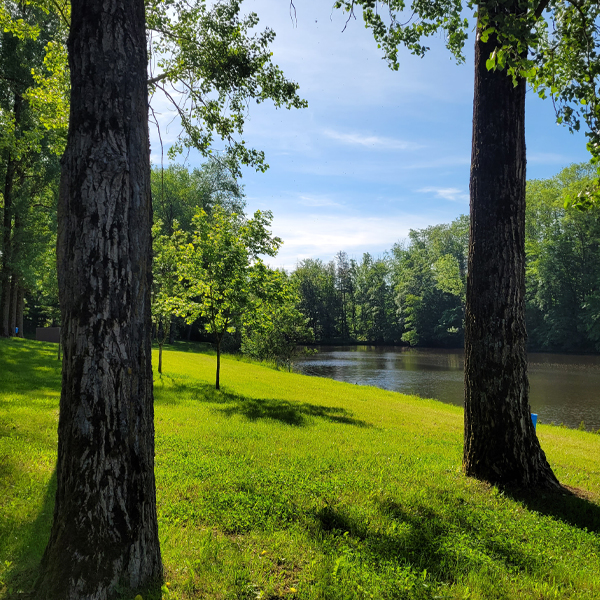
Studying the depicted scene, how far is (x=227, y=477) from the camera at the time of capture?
5.21 meters

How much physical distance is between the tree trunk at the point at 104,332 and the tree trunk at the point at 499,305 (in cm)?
426

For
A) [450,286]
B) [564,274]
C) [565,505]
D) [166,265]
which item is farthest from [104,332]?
[450,286]

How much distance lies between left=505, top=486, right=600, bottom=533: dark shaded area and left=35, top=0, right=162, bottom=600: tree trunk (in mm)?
4160

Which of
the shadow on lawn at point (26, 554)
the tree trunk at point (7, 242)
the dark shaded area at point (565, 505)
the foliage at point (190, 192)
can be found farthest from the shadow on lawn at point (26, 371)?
Result: the foliage at point (190, 192)

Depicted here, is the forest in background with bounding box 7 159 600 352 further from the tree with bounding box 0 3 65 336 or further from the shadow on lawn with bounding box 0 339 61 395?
the shadow on lawn with bounding box 0 339 61 395

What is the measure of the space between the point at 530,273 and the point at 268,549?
205 ft

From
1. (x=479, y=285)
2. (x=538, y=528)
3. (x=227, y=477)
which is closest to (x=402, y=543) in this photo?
(x=538, y=528)

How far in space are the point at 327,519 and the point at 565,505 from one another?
9.52 feet

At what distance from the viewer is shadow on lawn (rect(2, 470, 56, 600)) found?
289cm

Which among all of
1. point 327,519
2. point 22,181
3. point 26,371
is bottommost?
point 327,519

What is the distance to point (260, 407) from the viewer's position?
11.3 m

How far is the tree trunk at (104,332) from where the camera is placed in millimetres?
2795

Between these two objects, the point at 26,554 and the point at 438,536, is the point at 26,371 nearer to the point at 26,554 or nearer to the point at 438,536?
the point at 26,554

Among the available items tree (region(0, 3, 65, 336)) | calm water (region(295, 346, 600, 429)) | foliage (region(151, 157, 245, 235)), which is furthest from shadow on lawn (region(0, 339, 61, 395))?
foliage (region(151, 157, 245, 235))
